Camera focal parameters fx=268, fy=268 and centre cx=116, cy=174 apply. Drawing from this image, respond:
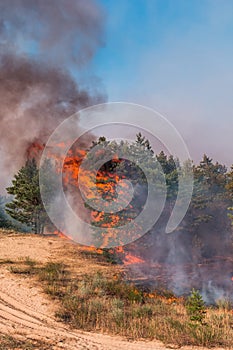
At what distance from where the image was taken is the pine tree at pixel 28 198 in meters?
39.3

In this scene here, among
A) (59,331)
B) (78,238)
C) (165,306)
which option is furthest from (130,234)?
(59,331)

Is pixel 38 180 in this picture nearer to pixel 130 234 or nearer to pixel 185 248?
pixel 130 234

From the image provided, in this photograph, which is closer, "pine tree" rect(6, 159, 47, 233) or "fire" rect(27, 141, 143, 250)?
"fire" rect(27, 141, 143, 250)

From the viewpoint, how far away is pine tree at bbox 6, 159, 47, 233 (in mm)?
39281

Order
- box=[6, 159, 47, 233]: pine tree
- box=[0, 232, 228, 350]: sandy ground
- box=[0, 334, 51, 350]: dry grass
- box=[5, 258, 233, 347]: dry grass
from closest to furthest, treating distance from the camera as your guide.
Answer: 1. box=[0, 334, 51, 350]: dry grass
2. box=[0, 232, 228, 350]: sandy ground
3. box=[5, 258, 233, 347]: dry grass
4. box=[6, 159, 47, 233]: pine tree

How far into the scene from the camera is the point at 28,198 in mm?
39312

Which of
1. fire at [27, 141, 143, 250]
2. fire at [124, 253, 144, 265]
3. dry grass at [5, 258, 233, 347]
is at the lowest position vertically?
dry grass at [5, 258, 233, 347]

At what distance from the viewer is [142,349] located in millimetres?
7977

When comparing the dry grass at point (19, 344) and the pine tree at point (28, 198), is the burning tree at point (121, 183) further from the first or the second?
the dry grass at point (19, 344)

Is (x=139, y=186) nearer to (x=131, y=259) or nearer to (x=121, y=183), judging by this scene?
(x=121, y=183)

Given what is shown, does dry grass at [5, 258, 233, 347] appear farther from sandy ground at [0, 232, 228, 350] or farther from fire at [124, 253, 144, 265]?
fire at [124, 253, 144, 265]

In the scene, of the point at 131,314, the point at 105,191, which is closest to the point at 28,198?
the point at 105,191

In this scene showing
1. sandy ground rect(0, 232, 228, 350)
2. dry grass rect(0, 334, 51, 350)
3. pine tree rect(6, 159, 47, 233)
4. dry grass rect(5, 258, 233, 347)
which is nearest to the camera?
dry grass rect(0, 334, 51, 350)

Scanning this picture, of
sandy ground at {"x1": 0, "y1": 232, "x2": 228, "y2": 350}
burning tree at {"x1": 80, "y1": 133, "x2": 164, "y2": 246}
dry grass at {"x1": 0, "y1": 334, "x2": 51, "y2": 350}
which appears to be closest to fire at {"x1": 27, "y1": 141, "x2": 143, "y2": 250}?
burning tree at {"x1": 80, "y1": 133, "x2": 164, "y2": 246}
